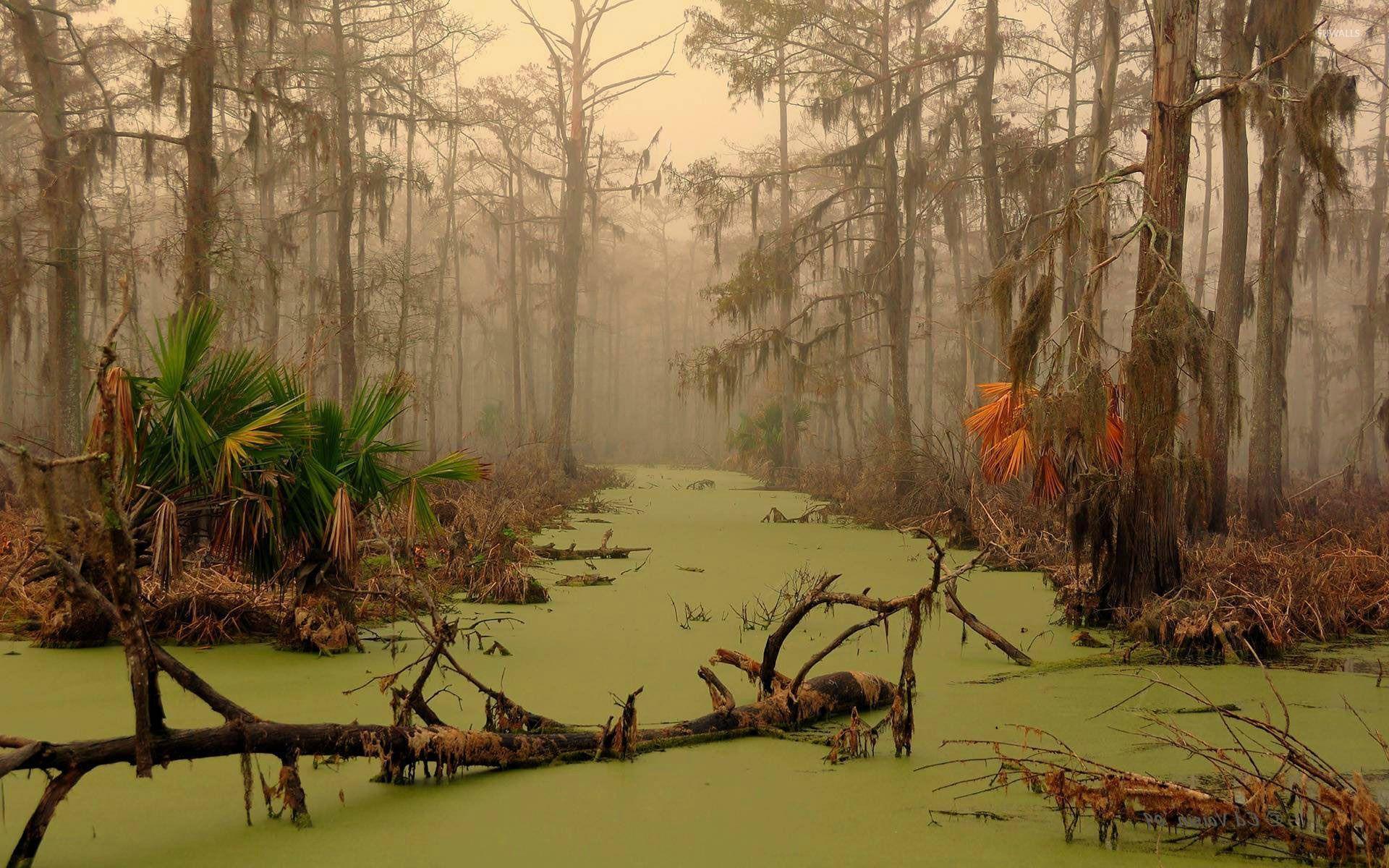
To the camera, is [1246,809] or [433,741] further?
[433,741]

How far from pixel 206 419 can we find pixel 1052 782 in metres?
3.87

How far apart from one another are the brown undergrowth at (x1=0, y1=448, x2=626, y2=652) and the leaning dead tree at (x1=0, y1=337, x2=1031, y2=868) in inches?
35.8

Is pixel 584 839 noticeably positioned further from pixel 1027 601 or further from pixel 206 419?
pixel 1027 601

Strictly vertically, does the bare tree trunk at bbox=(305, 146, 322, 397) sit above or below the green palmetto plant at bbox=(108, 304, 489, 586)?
above

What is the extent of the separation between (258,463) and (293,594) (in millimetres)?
1264

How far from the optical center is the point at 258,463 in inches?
185

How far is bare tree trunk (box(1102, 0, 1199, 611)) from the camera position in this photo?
18.2 ft

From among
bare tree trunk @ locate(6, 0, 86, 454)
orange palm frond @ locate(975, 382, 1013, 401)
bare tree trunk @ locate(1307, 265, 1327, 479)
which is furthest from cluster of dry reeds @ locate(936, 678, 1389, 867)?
bare tree trunk @ locate(1307, 265, 1327, 479)

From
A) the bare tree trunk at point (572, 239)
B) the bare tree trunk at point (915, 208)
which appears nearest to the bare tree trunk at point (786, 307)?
Result: the bare tree trunk at point (915, 208)

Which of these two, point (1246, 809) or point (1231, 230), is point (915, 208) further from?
point (1246, 809)

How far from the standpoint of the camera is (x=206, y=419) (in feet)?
14.9

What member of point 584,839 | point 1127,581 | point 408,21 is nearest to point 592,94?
point 408,21

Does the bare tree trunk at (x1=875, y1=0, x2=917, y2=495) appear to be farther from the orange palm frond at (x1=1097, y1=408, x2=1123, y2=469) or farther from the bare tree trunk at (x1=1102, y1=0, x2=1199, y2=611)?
the bare tree trunk at (x1=1102, y1=0, x2=1199, y2=611)

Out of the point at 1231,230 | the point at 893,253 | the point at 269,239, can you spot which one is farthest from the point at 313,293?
the point at 1231,230
